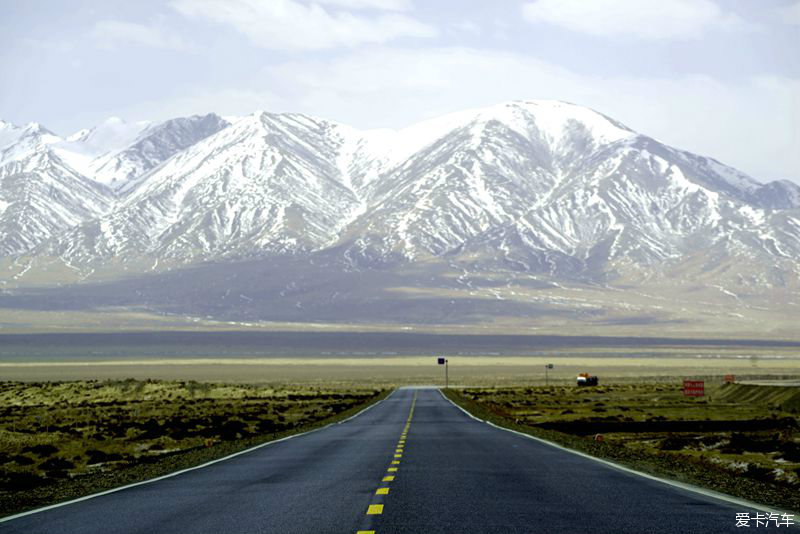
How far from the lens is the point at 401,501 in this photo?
1747cm

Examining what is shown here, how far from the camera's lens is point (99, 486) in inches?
931

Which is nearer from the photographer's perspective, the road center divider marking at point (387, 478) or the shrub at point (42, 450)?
the road center divider marking at point (387, 478)

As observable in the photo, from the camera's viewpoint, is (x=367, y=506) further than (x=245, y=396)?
No

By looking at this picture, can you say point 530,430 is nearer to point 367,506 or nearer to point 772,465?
point 772,465

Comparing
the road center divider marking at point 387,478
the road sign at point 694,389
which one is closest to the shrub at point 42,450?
the road center divider marking at point 387,478

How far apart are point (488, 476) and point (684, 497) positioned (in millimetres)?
4543

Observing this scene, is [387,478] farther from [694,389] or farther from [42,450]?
[694,389]

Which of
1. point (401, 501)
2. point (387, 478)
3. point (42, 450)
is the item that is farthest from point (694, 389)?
point (401, 501)

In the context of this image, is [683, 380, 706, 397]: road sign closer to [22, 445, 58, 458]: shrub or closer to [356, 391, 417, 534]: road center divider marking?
[356, 391, 417, 534]: road center divider marking

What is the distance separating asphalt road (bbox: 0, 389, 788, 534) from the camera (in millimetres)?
15094

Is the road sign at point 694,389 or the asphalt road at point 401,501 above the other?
the road sign at point 694,389

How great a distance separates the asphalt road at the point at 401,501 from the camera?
49.5 ft

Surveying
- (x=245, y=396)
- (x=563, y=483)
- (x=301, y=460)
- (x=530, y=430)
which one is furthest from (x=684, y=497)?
(x=245, y=396)

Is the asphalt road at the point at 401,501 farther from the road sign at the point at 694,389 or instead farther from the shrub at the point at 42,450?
the road sign at the point at 694,389
